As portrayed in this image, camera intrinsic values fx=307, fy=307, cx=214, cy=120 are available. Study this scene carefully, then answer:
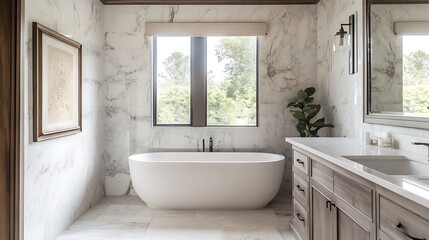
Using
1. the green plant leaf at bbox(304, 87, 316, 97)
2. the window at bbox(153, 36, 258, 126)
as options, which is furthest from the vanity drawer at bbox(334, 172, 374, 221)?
the window at bbox(153, 36, 258, 126)

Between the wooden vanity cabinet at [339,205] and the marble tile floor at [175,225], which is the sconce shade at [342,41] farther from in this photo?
the marble tile floor at [175,225]

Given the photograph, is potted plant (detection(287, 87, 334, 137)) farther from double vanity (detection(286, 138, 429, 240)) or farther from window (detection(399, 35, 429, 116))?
window (detection(399, 35, 429, 116))

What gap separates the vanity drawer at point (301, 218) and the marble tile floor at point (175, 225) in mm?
201

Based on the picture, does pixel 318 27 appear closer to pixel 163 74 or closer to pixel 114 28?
pixel 163 74

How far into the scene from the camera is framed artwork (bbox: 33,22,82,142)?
2371 millimetres

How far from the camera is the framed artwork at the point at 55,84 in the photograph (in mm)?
2371

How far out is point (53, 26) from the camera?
2676mm

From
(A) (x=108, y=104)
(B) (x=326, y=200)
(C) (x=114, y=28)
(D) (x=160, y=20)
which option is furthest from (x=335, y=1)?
(A) (x=108, y=104)

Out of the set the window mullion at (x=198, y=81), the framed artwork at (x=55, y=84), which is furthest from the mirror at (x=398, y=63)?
the framed artwork at (x=55, y=84)

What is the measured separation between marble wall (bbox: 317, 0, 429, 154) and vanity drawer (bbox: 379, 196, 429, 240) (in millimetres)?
980

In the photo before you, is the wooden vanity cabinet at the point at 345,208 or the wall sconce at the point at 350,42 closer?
the wooden vanity cabinet at the point at 345,208

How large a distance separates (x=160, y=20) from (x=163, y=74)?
2.26 feet

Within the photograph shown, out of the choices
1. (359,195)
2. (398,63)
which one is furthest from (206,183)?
(398,63)

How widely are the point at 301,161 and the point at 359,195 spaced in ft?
3.10
